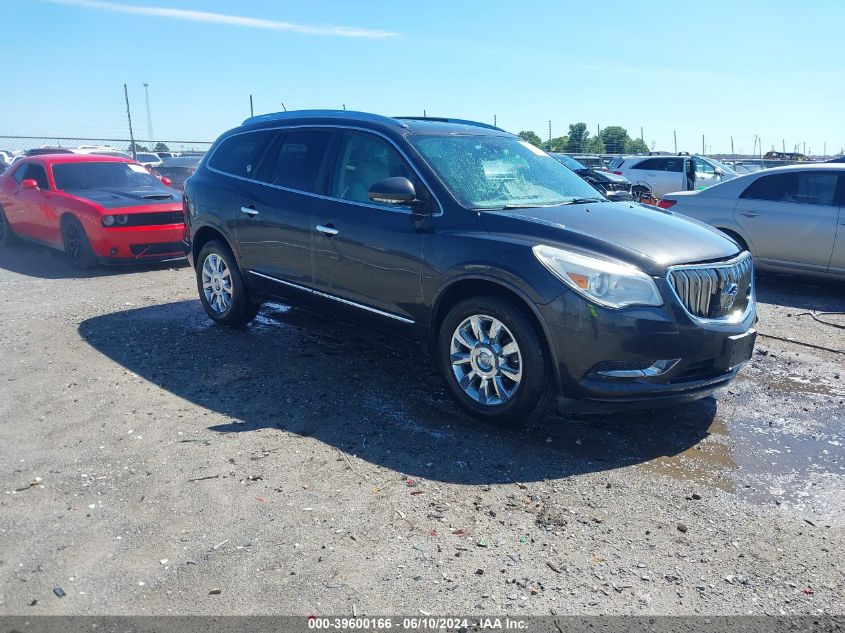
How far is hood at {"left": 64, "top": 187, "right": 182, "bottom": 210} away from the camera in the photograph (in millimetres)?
9977

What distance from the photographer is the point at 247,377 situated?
18.4 ft

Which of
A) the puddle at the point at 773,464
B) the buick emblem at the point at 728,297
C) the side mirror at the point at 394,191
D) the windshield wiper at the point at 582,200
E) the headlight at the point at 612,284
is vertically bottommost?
the puddle at the point at 773,464

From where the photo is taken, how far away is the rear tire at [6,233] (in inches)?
475

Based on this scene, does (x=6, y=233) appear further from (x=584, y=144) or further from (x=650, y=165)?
(x=584, y=144)

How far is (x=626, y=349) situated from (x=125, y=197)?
8.32 meters

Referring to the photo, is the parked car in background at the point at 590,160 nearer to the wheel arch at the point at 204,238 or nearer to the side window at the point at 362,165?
the wheel arch at the point at 204,238

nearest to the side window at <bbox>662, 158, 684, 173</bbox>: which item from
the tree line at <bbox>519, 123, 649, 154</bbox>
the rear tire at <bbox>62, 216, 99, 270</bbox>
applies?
the tree line at <bbox>519, 123, 649, 154</bbox>

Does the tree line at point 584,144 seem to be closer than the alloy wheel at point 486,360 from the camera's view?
No

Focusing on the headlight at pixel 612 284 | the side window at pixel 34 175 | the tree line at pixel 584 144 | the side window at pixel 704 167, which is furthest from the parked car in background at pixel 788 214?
the tree line at pixel 584 144

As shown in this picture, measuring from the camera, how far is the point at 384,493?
3.83m

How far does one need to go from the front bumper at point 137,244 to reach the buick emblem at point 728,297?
735 cm

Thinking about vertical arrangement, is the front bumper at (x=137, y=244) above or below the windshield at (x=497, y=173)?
below

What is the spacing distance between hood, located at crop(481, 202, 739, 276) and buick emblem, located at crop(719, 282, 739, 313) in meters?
0.20

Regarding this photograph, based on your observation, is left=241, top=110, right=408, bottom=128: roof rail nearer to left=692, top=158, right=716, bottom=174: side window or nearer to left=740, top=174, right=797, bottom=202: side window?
left=740, top=174, right=797, bottom=202: side window
